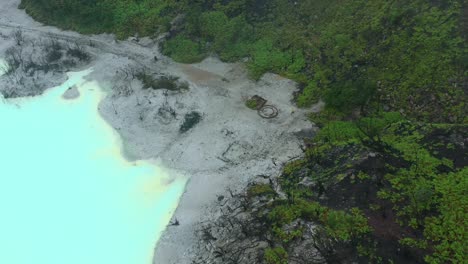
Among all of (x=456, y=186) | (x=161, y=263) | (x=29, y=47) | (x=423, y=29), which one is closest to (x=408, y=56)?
(x=423, y=29)

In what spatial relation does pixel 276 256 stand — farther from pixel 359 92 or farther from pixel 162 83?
pixel 162 83

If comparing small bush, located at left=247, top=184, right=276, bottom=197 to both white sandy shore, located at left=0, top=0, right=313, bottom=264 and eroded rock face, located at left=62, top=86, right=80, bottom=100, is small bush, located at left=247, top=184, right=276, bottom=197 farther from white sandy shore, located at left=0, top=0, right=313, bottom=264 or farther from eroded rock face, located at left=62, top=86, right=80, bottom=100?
eroded rock face, located at left=62, top=86, right=80, bottom=100

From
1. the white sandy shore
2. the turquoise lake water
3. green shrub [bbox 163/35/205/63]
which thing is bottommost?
the turquoise lake water

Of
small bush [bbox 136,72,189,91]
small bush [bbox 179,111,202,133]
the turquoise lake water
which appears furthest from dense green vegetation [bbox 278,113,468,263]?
small bush [bbox 136,72,189,91]

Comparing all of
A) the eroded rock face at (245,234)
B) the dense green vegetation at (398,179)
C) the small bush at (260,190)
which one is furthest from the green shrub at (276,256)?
the small bush at (260,190)

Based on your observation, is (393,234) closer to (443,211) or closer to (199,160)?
(443,211)

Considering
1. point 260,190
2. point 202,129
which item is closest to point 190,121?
point 202,129
